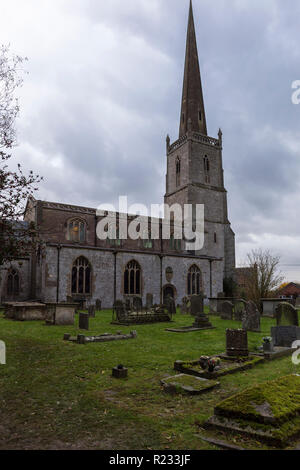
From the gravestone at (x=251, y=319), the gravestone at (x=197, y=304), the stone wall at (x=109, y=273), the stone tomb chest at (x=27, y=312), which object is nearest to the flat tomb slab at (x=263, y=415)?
the gravestone at (x=251, y=319)

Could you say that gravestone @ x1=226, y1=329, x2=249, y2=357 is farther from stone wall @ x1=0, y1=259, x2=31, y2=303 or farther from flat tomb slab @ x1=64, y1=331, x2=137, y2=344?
stone wall @ x1=0, y1=259, x2=31, y2=303

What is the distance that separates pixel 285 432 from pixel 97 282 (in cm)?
2307

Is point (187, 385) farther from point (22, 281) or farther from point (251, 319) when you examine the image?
point (22, 281)

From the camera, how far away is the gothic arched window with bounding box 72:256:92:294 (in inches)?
996

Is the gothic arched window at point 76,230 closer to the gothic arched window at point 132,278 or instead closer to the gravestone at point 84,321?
the gothic arched window at point 132,278

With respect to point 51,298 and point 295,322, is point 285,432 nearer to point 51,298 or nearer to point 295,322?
point 295,322

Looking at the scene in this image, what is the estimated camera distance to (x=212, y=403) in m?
5.38

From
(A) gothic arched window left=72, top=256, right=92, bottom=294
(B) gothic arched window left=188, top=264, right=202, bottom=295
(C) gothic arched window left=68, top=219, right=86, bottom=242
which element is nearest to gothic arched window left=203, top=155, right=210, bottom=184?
(B) gothic arched window left=188, top=264, right=202, bottom=295

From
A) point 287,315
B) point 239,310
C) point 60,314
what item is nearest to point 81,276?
point 60,314

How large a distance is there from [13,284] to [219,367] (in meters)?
23.3

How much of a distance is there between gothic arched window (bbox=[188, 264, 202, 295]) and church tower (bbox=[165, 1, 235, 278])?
20.2ft

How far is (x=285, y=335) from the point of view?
1023 cm

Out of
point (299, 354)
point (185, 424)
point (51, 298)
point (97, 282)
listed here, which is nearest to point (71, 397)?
point (185, 424)

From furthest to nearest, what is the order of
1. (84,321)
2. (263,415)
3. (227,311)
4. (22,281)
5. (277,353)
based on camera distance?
(22,281)
(227,311)
(84,321)
(277,353)
(263,415)
